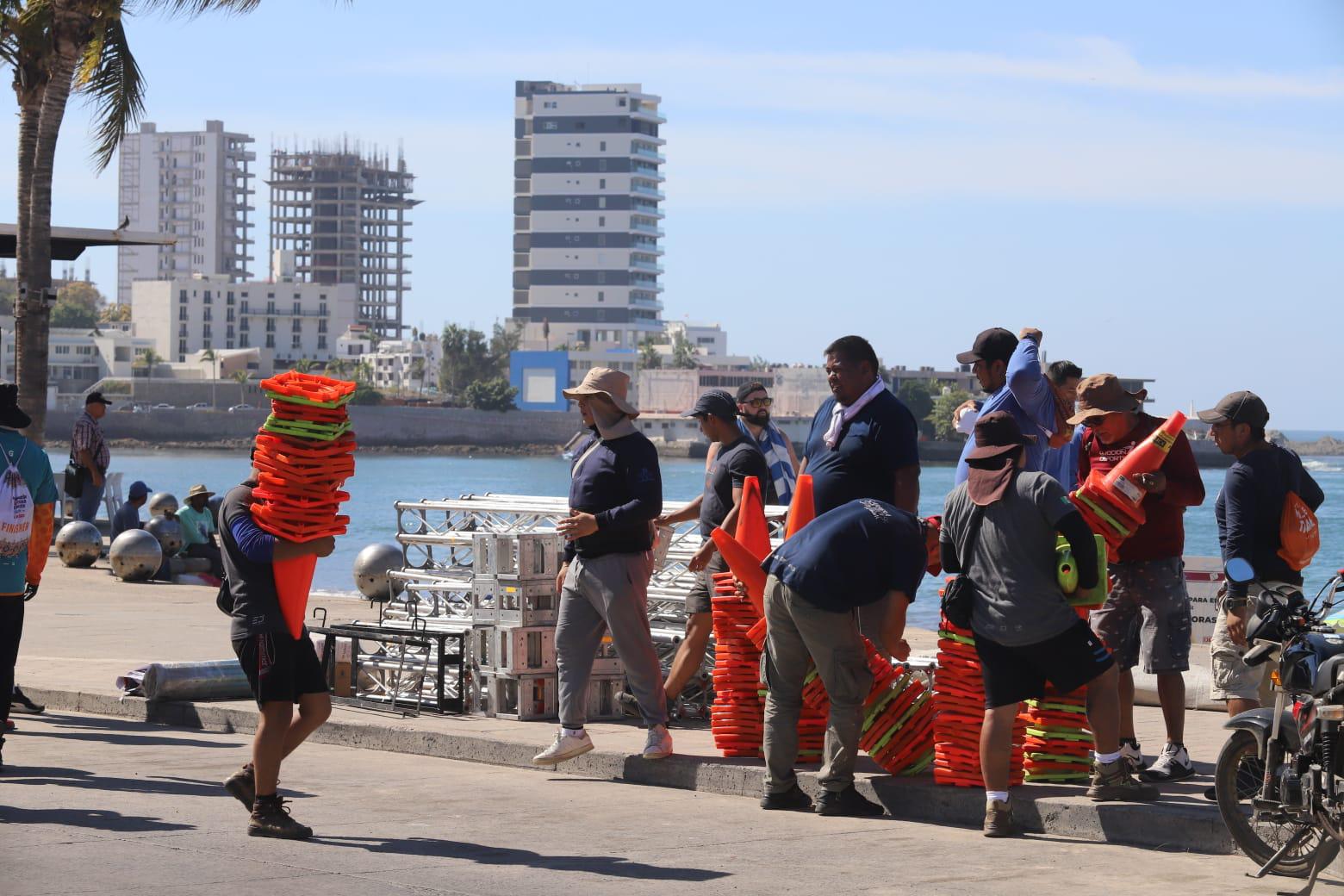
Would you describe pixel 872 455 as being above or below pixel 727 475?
above

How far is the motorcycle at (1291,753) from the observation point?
6.60 meters

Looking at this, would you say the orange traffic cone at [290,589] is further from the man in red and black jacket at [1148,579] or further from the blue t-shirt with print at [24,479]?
the man in red and black jacket at [1148,579]

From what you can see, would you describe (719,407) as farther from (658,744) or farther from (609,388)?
(658,744)

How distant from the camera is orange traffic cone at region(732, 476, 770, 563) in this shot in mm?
9094

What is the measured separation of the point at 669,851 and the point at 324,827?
1.57 metres

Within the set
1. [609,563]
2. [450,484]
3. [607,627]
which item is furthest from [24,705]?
[450,484]

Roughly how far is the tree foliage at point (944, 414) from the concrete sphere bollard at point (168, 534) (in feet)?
495

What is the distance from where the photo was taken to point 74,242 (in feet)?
65.7

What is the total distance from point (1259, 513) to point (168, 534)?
1811 centimetres

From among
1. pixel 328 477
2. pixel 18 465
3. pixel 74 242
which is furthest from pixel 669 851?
pixel 74 242

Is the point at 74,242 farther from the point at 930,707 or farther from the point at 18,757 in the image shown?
the point at 930,707

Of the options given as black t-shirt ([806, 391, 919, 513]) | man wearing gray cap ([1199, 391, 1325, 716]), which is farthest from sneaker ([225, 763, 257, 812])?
man wearing gray cap ([1199, 391, 1325, 716])

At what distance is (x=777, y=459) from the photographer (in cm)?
1030

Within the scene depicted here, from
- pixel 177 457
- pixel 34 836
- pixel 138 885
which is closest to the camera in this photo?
pixel 138 885
